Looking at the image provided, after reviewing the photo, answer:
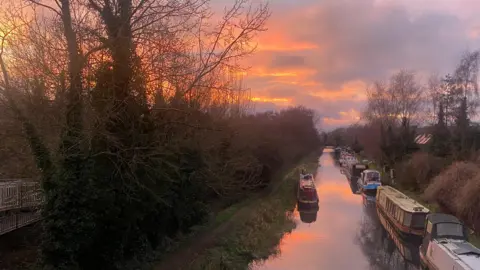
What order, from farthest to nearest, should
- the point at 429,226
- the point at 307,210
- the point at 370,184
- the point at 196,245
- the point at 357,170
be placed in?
the point at 357,170
the point at 370,184
the point at 307,210
the point at 429,226
the point at 196,245

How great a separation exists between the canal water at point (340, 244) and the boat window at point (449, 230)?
3.08 m

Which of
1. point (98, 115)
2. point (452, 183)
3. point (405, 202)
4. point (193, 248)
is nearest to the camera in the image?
point (98, 115)

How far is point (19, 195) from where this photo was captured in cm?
1270

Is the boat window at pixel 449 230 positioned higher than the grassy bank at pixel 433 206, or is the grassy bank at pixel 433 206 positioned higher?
the boat window at pixel 449 230

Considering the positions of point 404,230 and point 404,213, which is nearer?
point 404,230

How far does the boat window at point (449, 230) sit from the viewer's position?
1741cm

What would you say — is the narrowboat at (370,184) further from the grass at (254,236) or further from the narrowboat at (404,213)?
the narrowboat at (404,213)

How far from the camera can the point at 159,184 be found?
1408 centimetres

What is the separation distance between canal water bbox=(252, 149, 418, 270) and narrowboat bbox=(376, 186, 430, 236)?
28.2 inches

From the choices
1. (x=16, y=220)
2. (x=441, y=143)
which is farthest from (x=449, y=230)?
(x=441, y=143)

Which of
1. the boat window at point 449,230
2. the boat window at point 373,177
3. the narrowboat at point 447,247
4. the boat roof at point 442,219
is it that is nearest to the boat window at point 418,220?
the narrowboat at point 447,247

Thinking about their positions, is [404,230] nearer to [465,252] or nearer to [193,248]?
[465,252]

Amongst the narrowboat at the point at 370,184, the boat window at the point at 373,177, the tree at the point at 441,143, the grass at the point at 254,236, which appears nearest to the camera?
the grass at the point at 254,236

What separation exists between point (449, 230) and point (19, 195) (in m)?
14.9
